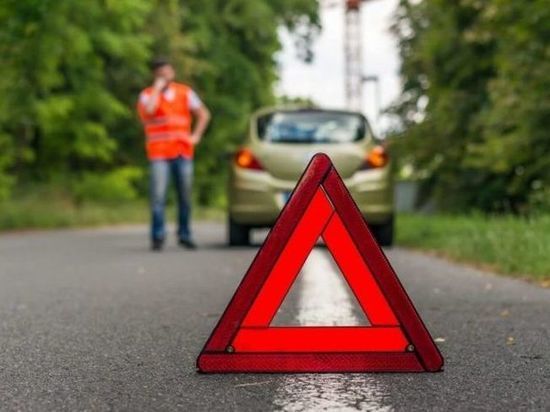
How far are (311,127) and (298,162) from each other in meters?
0.57

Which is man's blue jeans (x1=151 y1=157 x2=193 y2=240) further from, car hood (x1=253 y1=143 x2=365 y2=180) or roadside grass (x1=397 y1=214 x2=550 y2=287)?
roadside grass (x1=397 y1=214 x2=550 y2=287)

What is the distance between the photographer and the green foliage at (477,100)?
11867 millimetres

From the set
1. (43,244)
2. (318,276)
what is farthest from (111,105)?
(318,276)

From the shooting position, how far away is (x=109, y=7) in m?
16.2

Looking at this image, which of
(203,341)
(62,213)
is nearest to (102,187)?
(62,213)

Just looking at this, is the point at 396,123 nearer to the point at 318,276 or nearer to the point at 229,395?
the point at 318,276

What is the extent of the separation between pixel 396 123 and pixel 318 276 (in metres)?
15.0

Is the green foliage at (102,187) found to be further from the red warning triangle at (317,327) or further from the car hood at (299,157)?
the red warning triangle at (317,327)

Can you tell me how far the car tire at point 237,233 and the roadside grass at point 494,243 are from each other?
1.92 m

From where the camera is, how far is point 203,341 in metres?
4.28

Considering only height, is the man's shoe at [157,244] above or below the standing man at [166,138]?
below

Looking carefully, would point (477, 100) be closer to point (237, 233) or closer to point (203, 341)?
point (237, 233)

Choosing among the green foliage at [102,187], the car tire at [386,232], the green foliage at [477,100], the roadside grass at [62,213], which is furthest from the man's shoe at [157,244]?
the green foliage at [102,187]

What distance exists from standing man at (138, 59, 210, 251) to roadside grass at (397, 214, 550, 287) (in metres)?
2.70
